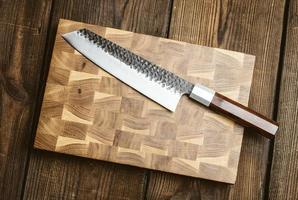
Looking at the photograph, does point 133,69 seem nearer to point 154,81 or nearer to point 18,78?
point 154,81

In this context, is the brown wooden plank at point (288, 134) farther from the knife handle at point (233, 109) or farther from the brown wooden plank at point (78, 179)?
the brown wooden plank at point (78, 179)

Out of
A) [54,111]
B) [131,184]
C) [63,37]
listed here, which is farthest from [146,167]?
[63,37]

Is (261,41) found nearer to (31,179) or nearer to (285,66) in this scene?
(285,66)

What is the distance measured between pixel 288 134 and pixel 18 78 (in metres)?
0.64

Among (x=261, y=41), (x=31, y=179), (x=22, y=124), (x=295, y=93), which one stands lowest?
(x=31, y=179)

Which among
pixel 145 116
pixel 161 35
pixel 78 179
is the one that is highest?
pixel 161 35

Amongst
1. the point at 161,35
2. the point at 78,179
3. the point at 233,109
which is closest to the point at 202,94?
the point at 233,109

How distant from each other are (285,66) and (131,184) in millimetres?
451

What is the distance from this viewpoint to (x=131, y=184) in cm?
106

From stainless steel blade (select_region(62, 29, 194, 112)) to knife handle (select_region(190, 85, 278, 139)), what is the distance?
29mm

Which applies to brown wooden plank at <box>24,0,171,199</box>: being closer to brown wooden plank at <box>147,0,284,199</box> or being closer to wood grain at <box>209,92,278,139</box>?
brown wooden plank at <box>147,0,284,199</box>

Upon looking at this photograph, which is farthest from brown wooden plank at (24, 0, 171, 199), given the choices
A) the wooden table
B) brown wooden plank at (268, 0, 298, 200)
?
brown wooden plank at (268, 0, 298, 200)

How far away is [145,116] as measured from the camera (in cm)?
A: 104

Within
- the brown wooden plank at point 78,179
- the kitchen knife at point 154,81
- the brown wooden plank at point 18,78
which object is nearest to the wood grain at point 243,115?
the kitchen knife at point 154,81
